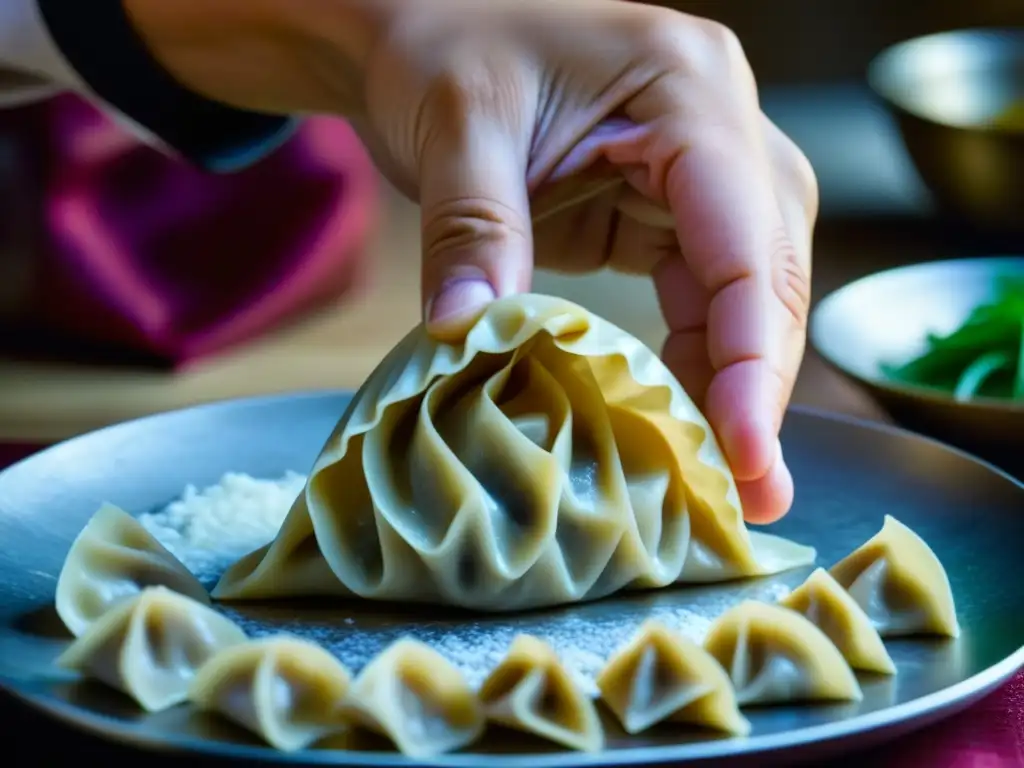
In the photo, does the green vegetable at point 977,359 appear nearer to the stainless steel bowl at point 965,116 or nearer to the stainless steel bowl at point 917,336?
the stainless steel bowl at point 917,336

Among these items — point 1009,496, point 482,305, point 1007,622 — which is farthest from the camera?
point 1009,496

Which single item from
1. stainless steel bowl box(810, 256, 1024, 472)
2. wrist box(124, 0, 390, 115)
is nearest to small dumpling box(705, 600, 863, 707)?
stainless steel bowl box(810, 256, 1024, 472)

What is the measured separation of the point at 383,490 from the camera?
49.2 inches

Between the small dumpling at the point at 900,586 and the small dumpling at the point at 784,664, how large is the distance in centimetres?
11

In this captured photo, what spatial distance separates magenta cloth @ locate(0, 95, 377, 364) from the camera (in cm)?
259

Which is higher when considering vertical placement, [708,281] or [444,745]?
[708,281]

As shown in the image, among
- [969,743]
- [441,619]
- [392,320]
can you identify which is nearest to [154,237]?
[392,320]

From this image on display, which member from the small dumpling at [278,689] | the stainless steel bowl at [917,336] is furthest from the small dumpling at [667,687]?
the stainless steel bowl at [917,336]

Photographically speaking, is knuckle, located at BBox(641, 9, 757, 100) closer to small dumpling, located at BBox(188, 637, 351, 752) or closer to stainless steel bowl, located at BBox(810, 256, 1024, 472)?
stainless steel bowl, located at BBox(810, 256, 1024, 472)

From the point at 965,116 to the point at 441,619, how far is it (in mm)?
2071

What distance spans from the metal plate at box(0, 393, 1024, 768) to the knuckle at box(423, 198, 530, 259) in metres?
0.32

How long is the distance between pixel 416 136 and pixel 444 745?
2.26ft

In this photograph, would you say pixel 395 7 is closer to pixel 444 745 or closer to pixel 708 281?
pixel 708 281

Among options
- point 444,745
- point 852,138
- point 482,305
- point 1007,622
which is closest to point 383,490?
point 482,305
